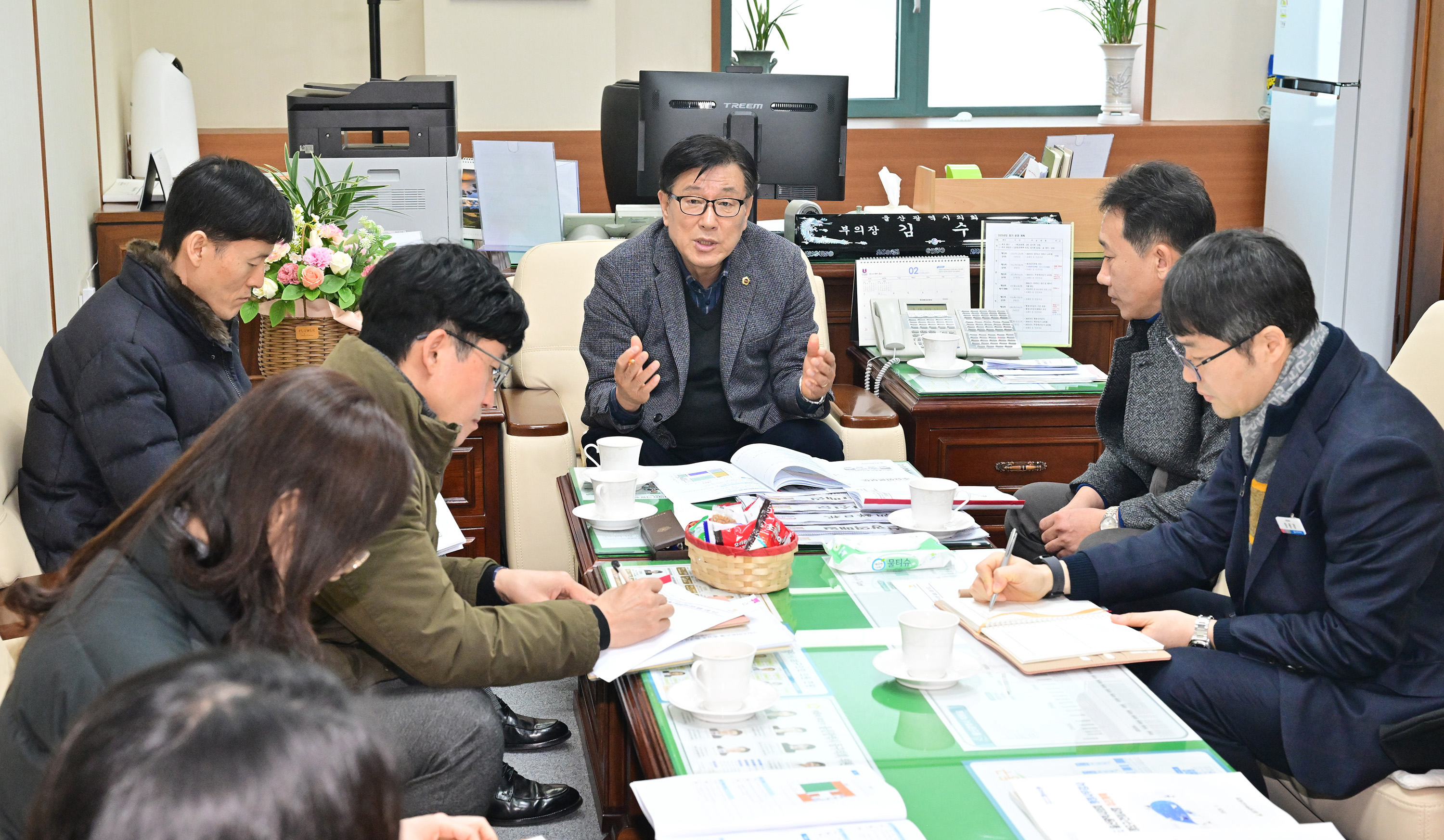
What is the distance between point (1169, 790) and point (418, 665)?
0.90 metres

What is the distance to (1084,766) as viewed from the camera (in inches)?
53.1

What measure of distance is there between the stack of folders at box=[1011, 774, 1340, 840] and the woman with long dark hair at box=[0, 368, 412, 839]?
684 mm

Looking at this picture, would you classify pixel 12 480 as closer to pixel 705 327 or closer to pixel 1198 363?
pixel 705 327

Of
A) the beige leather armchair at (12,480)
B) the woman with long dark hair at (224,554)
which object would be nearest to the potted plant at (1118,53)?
the beige leather armchair at (12,480)

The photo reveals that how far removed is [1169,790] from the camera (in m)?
1.27

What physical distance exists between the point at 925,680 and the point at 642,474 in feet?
3.07

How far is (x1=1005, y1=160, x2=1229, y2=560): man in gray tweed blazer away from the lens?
2.28 metres

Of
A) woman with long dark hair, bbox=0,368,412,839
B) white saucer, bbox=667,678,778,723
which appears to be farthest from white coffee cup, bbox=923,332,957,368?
woman with long dark hair, bbox=0,368,412,839

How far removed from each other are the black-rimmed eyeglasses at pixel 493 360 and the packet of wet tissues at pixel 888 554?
1.88ft

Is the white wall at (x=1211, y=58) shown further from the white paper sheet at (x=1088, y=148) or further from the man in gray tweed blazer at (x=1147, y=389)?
the man in gray tweed blazer at (x=1147, y=389)

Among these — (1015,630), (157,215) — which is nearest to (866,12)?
(157,215)

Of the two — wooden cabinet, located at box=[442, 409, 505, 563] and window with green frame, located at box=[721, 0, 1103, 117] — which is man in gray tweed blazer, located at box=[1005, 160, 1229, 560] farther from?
window with green frame, located at box=[721, 0, 1103, 117]

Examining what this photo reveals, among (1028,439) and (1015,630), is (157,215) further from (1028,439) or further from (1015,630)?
(1015,630)

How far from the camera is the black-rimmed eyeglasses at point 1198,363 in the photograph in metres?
1.72
